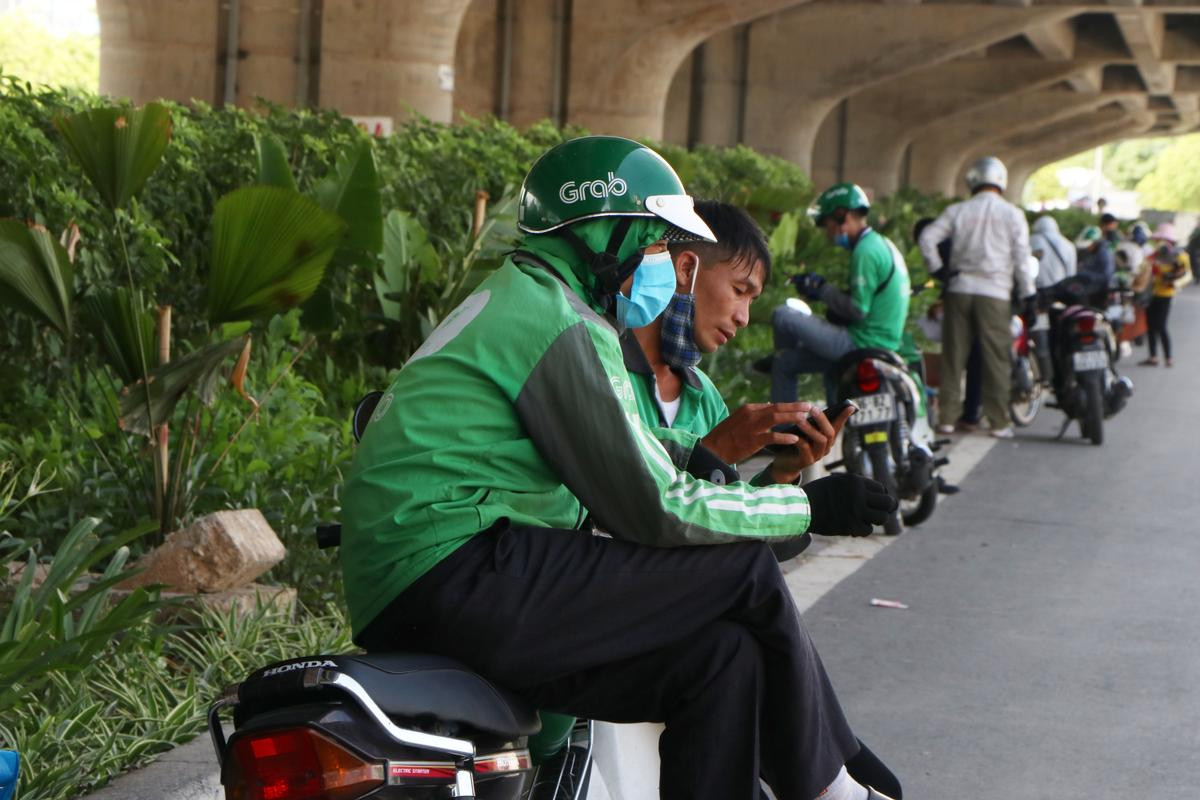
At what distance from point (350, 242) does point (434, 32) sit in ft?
49.9

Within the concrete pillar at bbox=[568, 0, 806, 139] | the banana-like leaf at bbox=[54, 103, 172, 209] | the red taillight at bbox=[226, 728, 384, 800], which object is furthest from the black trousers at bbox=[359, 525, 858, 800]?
the concrete pillar at bbox=[568, 0, 806, 139]

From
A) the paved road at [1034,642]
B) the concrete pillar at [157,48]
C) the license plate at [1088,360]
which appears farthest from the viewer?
the concrete pillar at [157,48]

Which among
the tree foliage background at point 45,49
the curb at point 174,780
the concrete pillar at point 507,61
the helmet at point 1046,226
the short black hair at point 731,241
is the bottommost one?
the curb at point 174,780

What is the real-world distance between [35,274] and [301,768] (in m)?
3.53

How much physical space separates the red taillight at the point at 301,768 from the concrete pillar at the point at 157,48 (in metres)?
20.3

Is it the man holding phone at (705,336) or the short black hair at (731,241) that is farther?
the short black hair at (731,241)

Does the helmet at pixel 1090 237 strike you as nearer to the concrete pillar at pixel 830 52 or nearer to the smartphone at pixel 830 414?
the smartphone at pixel 830 414

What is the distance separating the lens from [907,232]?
2127 cm

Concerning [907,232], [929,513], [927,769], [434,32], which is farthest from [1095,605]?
[434,32]

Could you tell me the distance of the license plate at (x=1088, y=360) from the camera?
13.2m

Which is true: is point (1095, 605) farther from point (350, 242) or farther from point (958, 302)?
point (958, 302)

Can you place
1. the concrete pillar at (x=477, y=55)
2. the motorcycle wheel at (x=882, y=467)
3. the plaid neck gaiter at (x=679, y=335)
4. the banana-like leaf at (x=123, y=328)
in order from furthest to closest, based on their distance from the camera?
1. the concrete pillar at (x=477, y=55)
2. the motorcycle wheel at (x=882, y=467)
3. the banana-like leaf at (x=123, y=328)
4. the plaid neck gaiter at (x=679, y=335)

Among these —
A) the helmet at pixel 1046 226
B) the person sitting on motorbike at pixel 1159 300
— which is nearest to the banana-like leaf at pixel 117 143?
the helmet at pixel 1046 226

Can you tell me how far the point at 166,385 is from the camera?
19.2 ft
